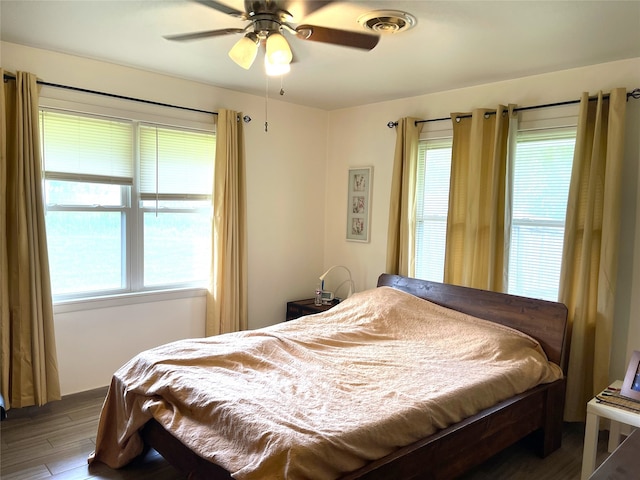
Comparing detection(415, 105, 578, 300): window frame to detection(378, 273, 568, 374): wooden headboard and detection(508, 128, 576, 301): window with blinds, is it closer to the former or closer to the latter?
detection(508, 128, 576, 301): window with blinds

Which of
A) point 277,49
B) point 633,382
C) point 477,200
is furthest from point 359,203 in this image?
point 633,382

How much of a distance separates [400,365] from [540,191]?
166cm

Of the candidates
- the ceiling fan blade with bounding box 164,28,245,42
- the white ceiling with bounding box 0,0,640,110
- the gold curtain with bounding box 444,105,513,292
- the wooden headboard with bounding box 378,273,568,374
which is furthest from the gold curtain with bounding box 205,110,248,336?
the gold curtain with bounding box 444,105,513,292

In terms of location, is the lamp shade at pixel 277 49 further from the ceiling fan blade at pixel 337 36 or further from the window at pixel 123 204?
the window at pixel 123 204

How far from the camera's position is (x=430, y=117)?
12.9 feet

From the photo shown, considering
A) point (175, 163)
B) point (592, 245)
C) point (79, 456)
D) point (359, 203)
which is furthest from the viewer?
point (359, 203)

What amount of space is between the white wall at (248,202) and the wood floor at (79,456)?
1.19 feet

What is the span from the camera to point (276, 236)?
14.7 feet

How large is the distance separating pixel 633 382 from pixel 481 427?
964mm

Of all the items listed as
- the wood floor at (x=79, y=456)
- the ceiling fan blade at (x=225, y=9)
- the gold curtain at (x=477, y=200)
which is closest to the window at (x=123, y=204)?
the wood floor at (x=79, y=456)

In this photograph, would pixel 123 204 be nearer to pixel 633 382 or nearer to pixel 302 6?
pixel 302 6

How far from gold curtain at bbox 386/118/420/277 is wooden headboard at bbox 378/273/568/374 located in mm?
252

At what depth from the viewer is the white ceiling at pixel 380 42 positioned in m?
2.26

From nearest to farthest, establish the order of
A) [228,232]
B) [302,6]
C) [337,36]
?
[302,6], [337,36], [228,232]
